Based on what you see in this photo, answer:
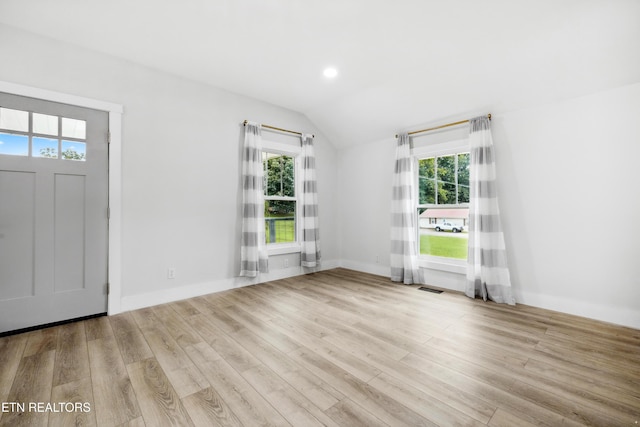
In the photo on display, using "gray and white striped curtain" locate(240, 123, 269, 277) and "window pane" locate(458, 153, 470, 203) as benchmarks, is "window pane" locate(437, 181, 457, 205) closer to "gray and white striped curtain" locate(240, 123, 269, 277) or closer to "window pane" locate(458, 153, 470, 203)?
"window pane" locate(458, 153, 470, 203)

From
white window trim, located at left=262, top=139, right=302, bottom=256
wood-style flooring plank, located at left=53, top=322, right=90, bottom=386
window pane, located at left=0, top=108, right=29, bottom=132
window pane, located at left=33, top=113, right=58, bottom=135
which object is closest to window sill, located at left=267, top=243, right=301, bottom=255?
white window trim, located at left=262, top=139, right=302, bottom=256

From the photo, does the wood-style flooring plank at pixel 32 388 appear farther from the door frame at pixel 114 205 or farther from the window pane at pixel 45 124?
the window pane at pixel 45 124

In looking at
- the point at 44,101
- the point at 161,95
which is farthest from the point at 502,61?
the point at 44,101

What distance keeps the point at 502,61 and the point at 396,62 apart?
1.03 m

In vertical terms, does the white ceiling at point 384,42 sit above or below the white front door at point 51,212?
above

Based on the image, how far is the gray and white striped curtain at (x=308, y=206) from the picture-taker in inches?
173

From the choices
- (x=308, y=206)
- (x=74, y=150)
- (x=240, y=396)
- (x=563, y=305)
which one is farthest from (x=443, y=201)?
(x=74, y=150)

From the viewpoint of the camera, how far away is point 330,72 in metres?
3.16

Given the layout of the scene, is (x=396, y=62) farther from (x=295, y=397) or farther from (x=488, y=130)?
(x=295, y=397)

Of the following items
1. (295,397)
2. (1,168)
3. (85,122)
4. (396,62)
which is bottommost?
(295,397)

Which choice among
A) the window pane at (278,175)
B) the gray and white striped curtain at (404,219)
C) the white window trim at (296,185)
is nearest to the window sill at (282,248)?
the white window trim at (296,185)

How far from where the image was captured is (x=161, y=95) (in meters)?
3.12

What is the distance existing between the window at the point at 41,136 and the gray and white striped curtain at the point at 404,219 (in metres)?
3.78

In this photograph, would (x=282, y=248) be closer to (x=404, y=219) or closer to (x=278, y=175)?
(x=278, y=175)
